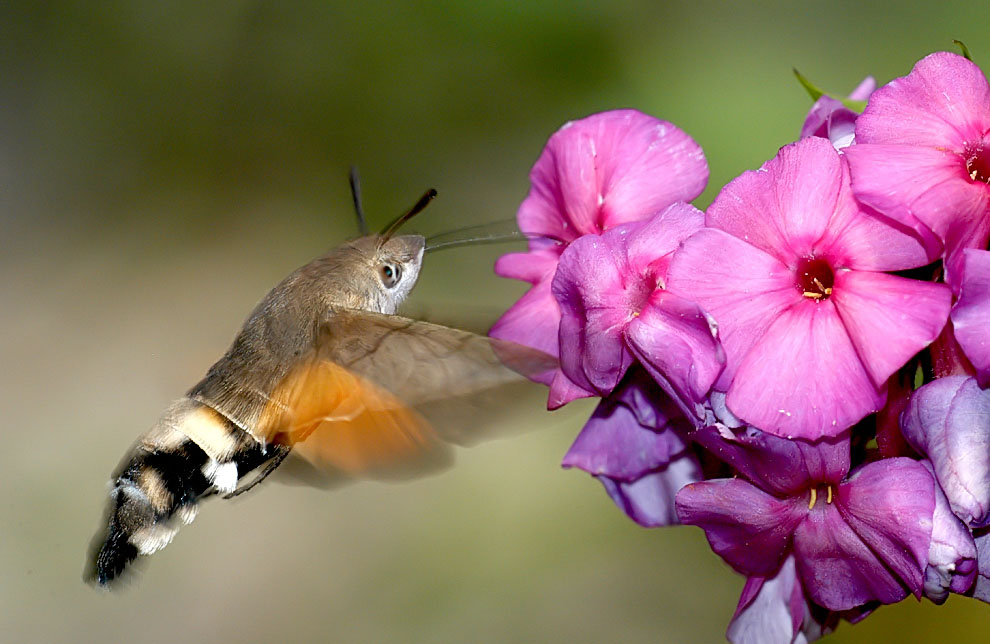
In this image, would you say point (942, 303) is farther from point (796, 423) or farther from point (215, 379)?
point (215, 379)

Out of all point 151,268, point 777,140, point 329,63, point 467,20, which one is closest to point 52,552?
point 151,268

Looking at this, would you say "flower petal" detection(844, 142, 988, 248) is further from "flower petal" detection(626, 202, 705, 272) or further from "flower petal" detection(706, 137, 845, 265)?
"flower petal" detection(626, 202, 705, 272)

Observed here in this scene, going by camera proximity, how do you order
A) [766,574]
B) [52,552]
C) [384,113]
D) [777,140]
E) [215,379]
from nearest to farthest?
[766,574] < [215,379] < [777,140] < [52,552] < [384,113]

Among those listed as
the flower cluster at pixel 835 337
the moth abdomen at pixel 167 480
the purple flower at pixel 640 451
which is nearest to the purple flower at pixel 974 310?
the flower cluster at pixel 835 337

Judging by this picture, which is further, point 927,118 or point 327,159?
point 327,159

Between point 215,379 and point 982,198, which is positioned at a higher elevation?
point 982,198

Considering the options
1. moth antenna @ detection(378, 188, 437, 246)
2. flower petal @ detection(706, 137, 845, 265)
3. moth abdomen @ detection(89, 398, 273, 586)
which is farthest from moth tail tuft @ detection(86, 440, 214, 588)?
flower petal @ detection(706, 137, 845, 265)

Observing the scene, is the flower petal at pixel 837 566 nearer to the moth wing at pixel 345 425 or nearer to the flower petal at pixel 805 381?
the flower petal at pixel 805 381

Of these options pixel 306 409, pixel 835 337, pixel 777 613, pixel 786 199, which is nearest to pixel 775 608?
pixel 777 613
